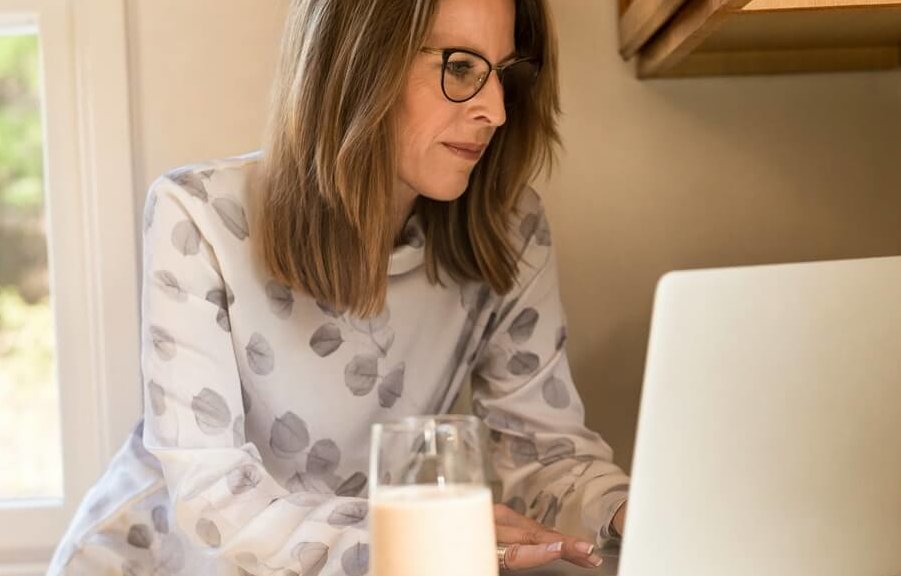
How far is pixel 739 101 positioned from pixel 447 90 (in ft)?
1.65

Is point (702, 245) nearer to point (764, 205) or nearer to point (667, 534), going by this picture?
point (764, 205)

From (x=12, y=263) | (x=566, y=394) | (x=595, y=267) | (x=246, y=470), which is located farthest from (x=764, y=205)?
(x=12, y=263)

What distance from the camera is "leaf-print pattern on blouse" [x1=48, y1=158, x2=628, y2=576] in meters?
1.10

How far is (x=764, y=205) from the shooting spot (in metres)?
1.55

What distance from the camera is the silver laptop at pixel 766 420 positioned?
0.71 metres

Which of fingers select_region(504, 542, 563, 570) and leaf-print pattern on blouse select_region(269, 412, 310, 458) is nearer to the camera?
fingers select_region(504, 542, 563, 570)

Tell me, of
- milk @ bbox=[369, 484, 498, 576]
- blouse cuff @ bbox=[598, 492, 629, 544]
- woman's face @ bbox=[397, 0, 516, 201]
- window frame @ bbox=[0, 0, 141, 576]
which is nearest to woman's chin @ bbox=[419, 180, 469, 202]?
woman's face @ bbox=[397, 0, 516, 201]

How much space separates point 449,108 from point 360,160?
106 millimetres

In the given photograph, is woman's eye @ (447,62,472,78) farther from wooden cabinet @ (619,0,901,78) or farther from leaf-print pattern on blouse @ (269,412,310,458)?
leaf-print pattern on blouse @ (269,412,310,458)

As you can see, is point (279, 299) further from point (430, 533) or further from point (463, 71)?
point (430, 533)

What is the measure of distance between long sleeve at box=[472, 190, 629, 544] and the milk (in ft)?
2.02

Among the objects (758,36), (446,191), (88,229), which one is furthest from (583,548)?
(88,229)

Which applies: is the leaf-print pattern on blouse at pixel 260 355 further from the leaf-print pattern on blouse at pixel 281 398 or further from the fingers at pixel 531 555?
the fingers at pixel 531 555

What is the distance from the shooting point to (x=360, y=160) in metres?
1.18
